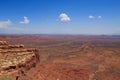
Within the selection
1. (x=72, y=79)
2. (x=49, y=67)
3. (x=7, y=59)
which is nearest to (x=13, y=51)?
(x=7, y=59)

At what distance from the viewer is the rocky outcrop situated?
22.9m

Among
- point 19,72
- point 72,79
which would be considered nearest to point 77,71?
point 72,79

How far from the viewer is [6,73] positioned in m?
22.1

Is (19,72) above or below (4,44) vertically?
below

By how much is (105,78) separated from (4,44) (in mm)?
Answer: 19005

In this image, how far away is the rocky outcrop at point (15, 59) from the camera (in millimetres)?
22922

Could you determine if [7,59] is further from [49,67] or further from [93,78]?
[93,78]

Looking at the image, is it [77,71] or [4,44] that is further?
[77,71]

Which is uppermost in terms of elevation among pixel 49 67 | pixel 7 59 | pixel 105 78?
pixel 7 59

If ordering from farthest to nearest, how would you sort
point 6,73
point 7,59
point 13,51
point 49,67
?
point 49,67
point 13,51
point 7,59
point 6,73

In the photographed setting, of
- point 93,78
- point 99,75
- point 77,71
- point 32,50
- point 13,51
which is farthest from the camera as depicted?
point 99,75

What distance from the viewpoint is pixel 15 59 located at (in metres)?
24.5

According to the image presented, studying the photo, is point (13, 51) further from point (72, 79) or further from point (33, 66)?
point (72, 79)

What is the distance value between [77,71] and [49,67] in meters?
4.79
